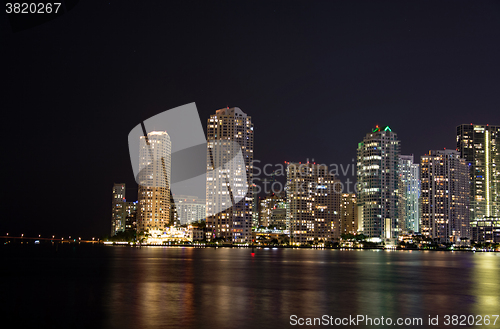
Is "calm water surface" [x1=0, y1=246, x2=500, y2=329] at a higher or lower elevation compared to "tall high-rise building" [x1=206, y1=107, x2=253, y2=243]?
lower

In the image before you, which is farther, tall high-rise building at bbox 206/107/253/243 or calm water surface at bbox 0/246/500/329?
tall high-rise building at bbox 206/107/253/243

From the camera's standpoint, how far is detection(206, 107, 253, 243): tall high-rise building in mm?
176000

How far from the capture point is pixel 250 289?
44.2m

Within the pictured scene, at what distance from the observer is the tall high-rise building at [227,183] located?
176000mm

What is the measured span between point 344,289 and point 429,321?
1571 centimetres

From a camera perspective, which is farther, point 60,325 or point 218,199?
point 218,199

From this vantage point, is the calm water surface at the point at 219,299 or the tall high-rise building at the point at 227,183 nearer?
the calm water surface at the point at 219,299

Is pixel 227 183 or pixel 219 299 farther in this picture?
pixel 227 183

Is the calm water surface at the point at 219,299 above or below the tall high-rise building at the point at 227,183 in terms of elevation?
below

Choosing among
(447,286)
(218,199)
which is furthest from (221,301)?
(218,199)

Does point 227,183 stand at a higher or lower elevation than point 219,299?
higher

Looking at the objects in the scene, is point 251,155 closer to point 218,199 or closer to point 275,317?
point 218,199

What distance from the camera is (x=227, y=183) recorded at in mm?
176250

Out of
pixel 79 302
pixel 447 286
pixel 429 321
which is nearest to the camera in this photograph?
→ pixel 429 321
